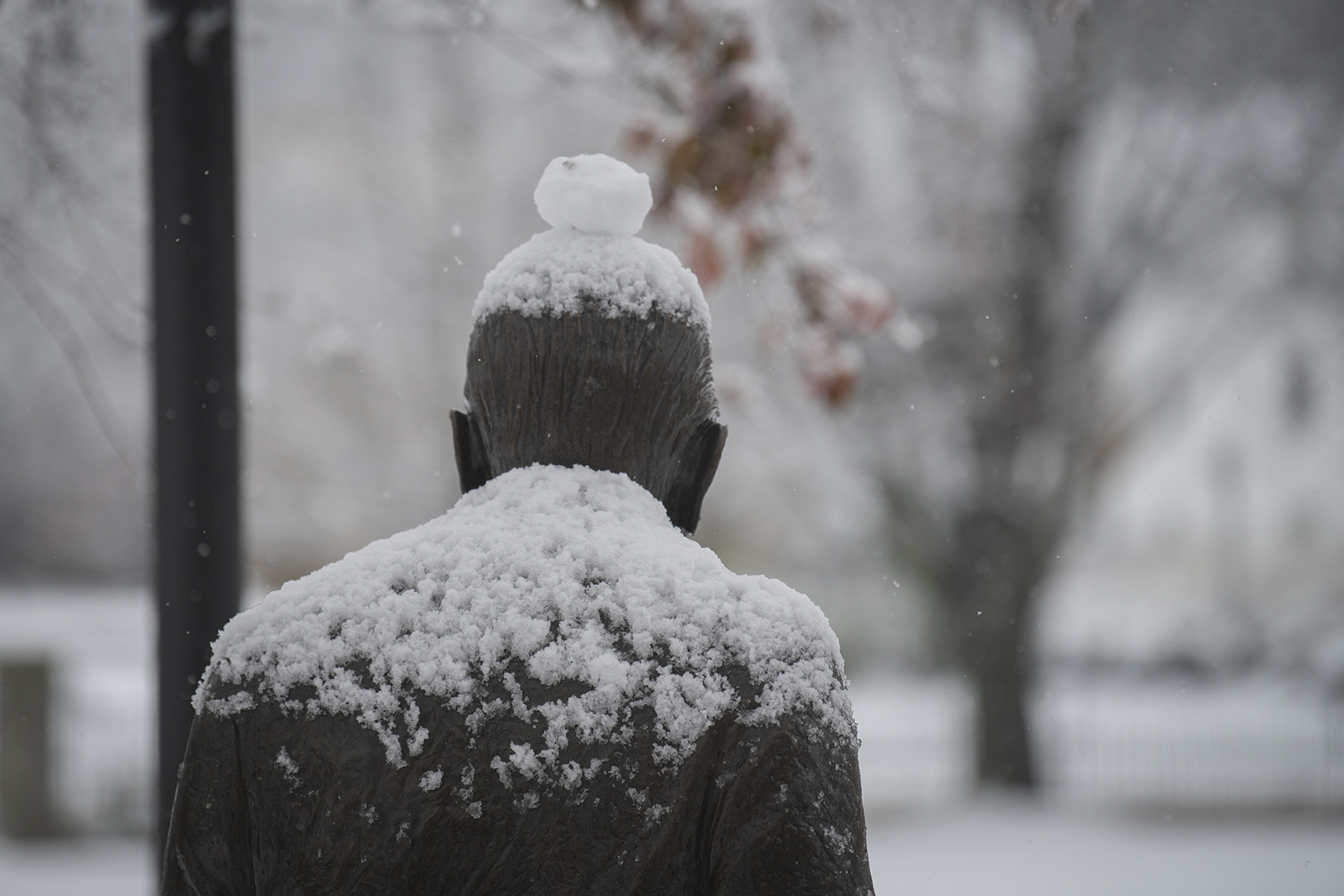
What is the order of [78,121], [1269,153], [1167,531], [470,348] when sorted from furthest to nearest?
[1167,531] → [1269,153] → [78,121] → [470,348]

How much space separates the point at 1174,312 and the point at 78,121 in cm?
751

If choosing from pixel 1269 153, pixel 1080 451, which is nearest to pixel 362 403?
pixel 1080 451

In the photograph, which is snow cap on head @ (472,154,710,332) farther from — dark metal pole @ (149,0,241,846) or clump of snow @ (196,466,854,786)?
dark metal pole @ (149,0,241,846)

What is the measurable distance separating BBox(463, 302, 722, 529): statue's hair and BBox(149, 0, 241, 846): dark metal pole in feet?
4.44

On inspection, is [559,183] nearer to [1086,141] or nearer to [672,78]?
[672,78]

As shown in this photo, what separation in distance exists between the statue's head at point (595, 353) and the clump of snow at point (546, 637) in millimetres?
88

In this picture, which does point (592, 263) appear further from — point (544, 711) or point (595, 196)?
point (544, 711)

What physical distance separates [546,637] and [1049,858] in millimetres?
6405

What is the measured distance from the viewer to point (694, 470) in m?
1.44

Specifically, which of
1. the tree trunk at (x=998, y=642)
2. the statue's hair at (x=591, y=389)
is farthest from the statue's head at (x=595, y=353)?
the tree trunk at (x=998, y=642)

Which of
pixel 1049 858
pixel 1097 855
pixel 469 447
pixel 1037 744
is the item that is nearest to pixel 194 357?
pixel 469 447

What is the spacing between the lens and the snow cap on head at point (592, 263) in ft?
4.41

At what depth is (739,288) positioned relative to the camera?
198 inches

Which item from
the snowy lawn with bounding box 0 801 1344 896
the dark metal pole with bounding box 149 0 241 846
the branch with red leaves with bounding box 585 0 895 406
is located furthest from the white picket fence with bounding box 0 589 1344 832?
the dark metal pole with bounding box 149 0 241 846
